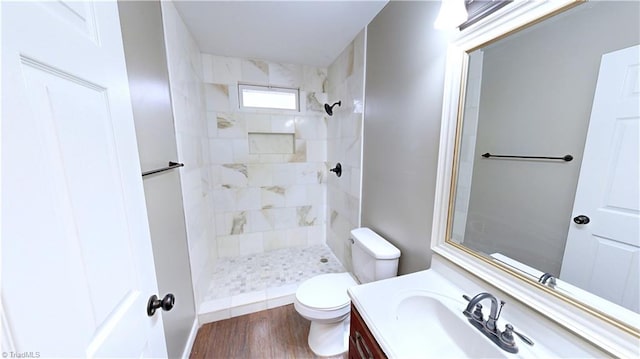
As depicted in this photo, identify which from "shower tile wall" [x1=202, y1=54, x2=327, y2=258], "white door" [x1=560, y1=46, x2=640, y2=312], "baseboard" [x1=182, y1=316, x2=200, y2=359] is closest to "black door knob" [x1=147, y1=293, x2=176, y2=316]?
"baseboard" [x1=182, y1=316, x2=200, y2=359]

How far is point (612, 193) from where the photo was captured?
73 cm

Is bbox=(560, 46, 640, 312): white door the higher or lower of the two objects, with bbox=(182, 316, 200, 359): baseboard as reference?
higher

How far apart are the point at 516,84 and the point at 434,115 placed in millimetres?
320

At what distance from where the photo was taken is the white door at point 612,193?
668 mm

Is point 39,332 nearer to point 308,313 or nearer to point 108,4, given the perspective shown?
point 108,4

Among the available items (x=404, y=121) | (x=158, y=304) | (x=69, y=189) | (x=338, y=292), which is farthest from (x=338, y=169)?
(x=69, y=189)

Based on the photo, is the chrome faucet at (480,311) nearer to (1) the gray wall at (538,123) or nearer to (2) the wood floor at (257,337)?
(1) the gray wall at (538,123)

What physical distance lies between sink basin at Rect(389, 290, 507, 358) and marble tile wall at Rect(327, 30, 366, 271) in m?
1.00

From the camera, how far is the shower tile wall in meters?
2.31

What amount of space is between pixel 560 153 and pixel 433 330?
2.84 ft

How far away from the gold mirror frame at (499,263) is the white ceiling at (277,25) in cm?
82

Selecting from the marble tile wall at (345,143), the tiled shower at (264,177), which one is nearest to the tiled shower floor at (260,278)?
the tiled shower at (264,177)

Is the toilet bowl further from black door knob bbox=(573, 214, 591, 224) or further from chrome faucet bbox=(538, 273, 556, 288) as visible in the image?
black door knob bbox=(573, 214, 591, 224)

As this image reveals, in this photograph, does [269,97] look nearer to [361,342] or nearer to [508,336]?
[361,342]
